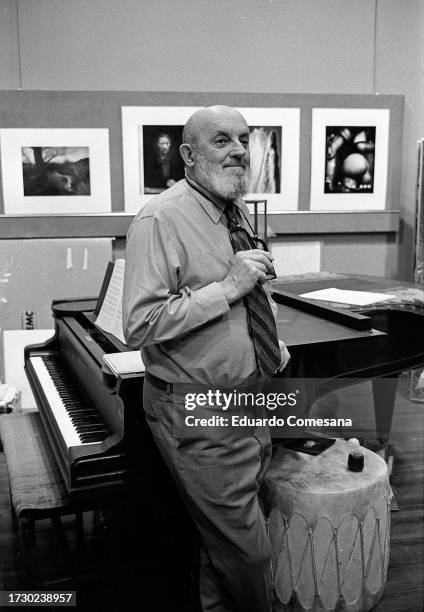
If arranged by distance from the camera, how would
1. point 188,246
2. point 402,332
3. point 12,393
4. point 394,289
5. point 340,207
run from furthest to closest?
point 340,207, point 12,393, point 394,289, point 402,332, point 188,246

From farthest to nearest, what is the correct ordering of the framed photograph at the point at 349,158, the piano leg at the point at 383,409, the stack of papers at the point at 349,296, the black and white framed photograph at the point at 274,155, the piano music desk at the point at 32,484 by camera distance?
the framed photograph at the point at 349,158, the black and white framed photograph at the point at 274,155, the piano leg at the point at 383,409, the stack of papers at the point at 349,296, the piano music desk at the point at 32,484

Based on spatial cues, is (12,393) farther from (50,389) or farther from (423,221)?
(423,221)

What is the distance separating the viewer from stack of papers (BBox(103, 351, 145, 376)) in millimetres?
1954

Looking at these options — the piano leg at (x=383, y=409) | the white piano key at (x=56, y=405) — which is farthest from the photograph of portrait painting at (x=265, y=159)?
the white piano key at (x=56, y=405)

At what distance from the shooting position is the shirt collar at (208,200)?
Result: 5.57 feet

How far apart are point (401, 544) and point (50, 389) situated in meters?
1.66

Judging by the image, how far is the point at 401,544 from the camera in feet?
9.11

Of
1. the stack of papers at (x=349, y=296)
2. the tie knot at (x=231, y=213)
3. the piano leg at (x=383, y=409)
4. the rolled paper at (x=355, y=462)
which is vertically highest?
the tie knot at (x=231, y=213)

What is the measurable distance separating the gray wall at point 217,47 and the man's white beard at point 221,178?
127 inches

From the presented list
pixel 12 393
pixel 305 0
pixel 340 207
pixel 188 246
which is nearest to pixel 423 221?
pixel 340 207

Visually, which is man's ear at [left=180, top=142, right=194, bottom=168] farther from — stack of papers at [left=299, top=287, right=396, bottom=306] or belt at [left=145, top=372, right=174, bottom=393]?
stack of papers at [left=299, top=287, right=396, bottom=306]

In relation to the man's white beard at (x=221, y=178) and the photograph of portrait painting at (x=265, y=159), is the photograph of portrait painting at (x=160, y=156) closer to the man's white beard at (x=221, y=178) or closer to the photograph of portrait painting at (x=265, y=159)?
the photograph of portrait painting at (x=265, y=159)

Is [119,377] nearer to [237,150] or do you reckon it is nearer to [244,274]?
[244,274]

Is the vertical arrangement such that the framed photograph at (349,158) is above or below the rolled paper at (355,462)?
above
